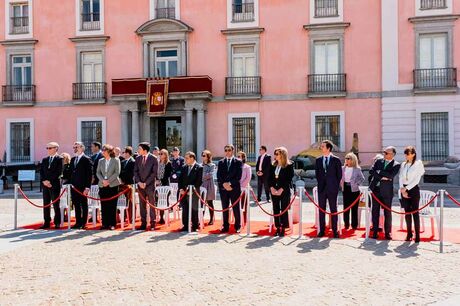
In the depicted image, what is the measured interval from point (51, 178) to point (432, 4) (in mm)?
18108

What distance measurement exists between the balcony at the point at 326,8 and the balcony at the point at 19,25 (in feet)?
50.2

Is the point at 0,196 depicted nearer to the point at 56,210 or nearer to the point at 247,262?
the point at 56,210

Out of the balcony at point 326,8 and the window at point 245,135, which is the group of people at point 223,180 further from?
the balcony at point 326,8

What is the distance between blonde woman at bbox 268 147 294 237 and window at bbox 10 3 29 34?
2097 cm

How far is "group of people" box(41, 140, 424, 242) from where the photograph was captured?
384 inches

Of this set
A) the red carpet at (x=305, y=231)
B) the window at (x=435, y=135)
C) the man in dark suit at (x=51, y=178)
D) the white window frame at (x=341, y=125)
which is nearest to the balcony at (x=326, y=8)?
the white window frame at (x=341, y=125)

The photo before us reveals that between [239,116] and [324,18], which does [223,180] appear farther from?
[324,18]

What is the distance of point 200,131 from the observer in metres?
23.5

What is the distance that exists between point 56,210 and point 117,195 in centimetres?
169

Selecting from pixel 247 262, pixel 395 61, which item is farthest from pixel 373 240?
pixel 395 61

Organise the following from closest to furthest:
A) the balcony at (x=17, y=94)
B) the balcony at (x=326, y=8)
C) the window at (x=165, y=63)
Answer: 1. the balcony at (x=326, y=8)
2. the window at (x=165, y=63)
3. the balcony at (x=17, y=94)

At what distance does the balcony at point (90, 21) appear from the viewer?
25.2 metres

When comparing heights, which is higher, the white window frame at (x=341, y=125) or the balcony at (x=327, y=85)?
the balcony at (x=327, y=85)

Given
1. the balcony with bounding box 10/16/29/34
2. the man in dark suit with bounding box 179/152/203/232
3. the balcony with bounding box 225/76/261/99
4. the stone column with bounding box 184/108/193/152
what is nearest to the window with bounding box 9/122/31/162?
the balcony with bounding box 10/16/29/34
